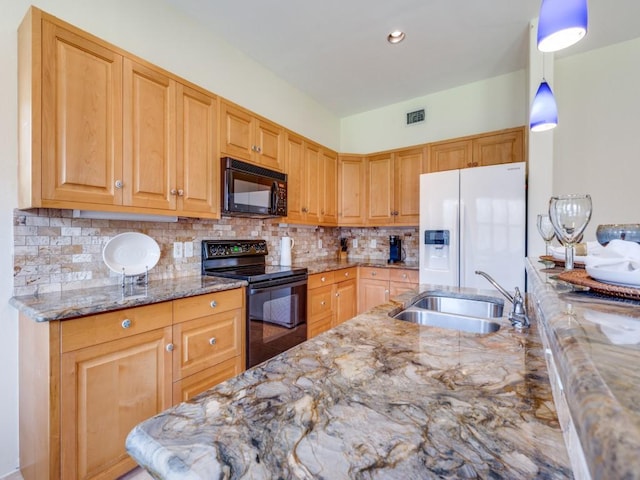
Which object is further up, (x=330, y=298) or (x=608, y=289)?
(x=608, y=289)

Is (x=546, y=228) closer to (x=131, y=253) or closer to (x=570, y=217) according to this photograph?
(x=570, y=217)

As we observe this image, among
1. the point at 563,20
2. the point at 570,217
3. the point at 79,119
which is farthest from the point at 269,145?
the point at 570,217

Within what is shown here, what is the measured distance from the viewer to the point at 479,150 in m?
3.06

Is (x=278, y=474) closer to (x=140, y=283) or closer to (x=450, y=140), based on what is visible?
(x=140, y=283)

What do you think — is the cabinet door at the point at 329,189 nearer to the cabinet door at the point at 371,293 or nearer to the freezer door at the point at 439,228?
the cabinet door at the point at 371,293

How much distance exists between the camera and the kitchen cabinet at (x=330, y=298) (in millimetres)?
2785

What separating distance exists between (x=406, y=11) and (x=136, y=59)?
6.24ft

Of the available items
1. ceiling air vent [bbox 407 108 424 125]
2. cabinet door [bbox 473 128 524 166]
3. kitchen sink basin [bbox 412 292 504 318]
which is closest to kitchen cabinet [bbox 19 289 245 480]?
kitchen sink basin [bbox 412 292 504 318]

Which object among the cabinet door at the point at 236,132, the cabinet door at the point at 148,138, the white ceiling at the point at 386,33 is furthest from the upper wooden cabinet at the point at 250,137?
the white ceiling at the point at 386,33

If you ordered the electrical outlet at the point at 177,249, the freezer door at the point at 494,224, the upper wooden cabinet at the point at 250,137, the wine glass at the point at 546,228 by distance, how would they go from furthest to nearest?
the freezer door at the point at 494,224, the upper wooden cabinet at the point at 250,137, the electrical outlet at the point at 177,249, the wine glass at the point at 546,228

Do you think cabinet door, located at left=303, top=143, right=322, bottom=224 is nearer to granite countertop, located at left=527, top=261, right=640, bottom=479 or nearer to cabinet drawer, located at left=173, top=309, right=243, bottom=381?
cabinet drawer, located at left=173, top=309, right=243, bottom=381

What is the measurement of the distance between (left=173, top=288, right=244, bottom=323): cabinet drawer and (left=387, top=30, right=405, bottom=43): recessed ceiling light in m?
2.38

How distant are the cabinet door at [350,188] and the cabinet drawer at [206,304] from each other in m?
2.01

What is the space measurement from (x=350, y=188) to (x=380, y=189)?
0.36 metres
